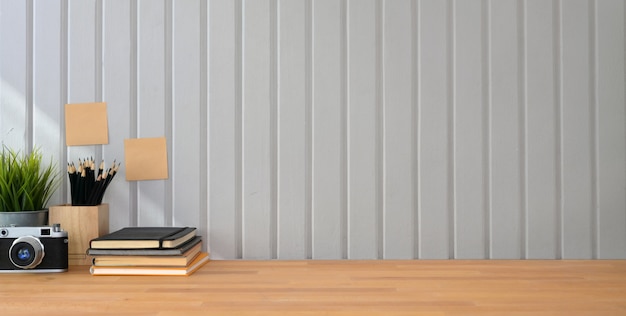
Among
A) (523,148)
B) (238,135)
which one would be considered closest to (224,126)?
(238,135)

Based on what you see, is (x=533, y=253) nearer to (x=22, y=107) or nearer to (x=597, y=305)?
(x=597, y=305)

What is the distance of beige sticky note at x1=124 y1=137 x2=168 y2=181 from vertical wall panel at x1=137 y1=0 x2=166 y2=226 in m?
0.01

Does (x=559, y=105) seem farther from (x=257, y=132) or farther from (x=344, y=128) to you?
(x=257, y=132)

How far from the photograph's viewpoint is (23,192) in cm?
121

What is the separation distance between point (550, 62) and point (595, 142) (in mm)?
197

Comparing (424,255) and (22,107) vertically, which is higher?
(22,107)

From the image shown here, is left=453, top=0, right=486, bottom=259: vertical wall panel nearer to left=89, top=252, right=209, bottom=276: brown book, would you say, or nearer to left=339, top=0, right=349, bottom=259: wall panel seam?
left=339, top=0, right=349, bottom=259: wall panel seam

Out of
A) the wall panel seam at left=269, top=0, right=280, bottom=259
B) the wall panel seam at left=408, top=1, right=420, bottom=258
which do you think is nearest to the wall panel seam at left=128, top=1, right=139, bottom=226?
the wall panel seam at left=269, top=0, right=280, bottom=259

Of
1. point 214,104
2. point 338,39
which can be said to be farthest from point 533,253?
point 214,104

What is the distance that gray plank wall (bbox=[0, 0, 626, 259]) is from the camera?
4.18 feet

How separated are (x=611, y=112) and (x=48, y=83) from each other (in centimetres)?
122

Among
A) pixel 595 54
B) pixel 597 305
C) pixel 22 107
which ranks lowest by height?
pixel 597 305

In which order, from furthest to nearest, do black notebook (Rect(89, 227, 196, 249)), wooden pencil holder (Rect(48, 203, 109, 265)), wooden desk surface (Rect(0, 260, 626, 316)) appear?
wooden pencil holder (Rect(48, 203, 109, 265)), black notebook (Rect(89, 227, 196, 249)), wooden desk surface (Rect(0, 260, 626, 316))

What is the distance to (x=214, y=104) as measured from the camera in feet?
4.21
